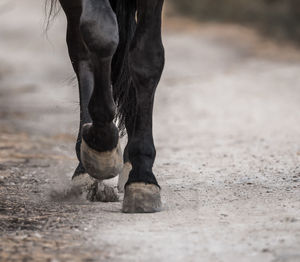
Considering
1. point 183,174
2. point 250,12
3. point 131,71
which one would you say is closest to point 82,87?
point 131,71

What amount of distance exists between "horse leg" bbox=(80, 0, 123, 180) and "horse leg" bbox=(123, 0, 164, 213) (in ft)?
0.36

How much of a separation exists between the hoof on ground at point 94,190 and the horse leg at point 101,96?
36 centimetres

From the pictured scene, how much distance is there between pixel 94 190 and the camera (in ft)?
14.5

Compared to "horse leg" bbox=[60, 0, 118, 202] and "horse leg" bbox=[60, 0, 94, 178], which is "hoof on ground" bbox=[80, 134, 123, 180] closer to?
"horse leg" bbox=[60, 0, 118, 202]

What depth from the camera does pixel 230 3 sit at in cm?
2450

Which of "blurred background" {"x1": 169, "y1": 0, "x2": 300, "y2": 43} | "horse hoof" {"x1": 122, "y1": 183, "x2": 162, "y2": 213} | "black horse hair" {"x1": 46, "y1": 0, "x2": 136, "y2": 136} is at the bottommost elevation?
"blurred background" {"x1": 169, "y1": 0, "x2": 300, "y2": 43}

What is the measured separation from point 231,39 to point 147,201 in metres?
16.8

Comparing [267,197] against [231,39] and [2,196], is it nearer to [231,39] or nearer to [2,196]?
[2,196]

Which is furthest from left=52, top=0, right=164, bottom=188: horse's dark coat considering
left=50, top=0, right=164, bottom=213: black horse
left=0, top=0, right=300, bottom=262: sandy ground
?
left=0, top=0, right=300, bottom=262: sandy ground

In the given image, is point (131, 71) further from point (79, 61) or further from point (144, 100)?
point (79, 61)

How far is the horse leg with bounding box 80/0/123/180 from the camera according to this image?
153 inches

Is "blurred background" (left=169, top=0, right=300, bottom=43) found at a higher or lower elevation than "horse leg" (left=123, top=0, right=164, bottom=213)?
lower

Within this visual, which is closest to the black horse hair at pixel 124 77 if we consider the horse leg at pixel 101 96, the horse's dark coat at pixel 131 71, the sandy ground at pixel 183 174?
the sandy ground at pixel 183 174

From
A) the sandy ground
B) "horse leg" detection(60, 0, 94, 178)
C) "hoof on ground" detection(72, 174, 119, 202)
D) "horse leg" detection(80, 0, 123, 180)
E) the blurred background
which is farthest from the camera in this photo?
the blurred background
